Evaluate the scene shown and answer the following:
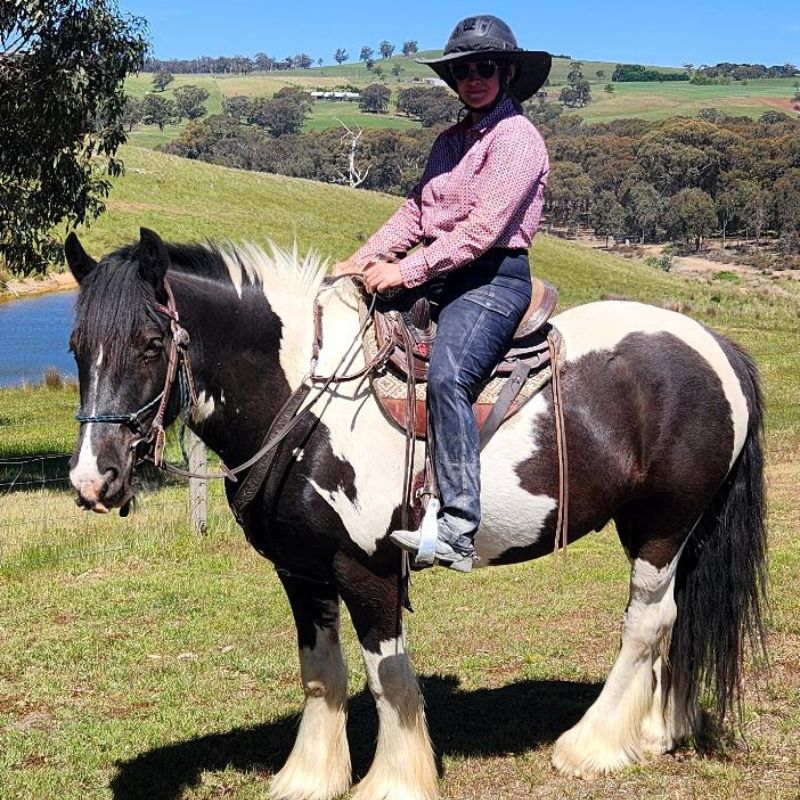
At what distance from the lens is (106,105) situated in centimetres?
1426

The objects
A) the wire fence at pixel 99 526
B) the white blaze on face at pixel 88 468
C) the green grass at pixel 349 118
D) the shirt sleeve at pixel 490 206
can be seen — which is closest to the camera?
the white blaze on face at pixel 88 468

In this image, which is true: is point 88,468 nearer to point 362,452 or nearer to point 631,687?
point 362,452

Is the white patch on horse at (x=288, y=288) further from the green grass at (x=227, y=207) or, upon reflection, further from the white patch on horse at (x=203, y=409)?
the green grass at (x=227, y=207)

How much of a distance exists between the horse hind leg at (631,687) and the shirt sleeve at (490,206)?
1.89m

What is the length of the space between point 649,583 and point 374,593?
151 cm

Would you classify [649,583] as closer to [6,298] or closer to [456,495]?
[456,495]

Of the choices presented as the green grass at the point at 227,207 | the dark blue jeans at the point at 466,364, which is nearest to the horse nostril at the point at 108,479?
the dark blue jeans at the point at 466,364

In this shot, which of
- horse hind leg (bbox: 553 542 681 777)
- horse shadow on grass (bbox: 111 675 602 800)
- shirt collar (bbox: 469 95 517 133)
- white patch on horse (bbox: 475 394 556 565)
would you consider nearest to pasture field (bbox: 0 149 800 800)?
horse shadow on grass (bbox: 111 675 602 800)

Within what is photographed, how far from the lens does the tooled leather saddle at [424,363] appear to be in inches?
173

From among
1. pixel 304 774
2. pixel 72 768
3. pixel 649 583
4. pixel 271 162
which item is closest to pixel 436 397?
pixel 649 583

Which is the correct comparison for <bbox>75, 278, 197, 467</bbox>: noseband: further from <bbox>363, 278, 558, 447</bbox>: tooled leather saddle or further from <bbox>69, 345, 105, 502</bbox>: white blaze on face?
<bbox>363, 278, 558, 447</bbox>: tooled leather saddle

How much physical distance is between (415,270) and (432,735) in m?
2.66

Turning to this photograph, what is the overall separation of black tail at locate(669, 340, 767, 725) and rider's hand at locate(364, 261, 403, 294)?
1891 mm

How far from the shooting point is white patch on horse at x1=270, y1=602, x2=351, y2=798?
485cm
